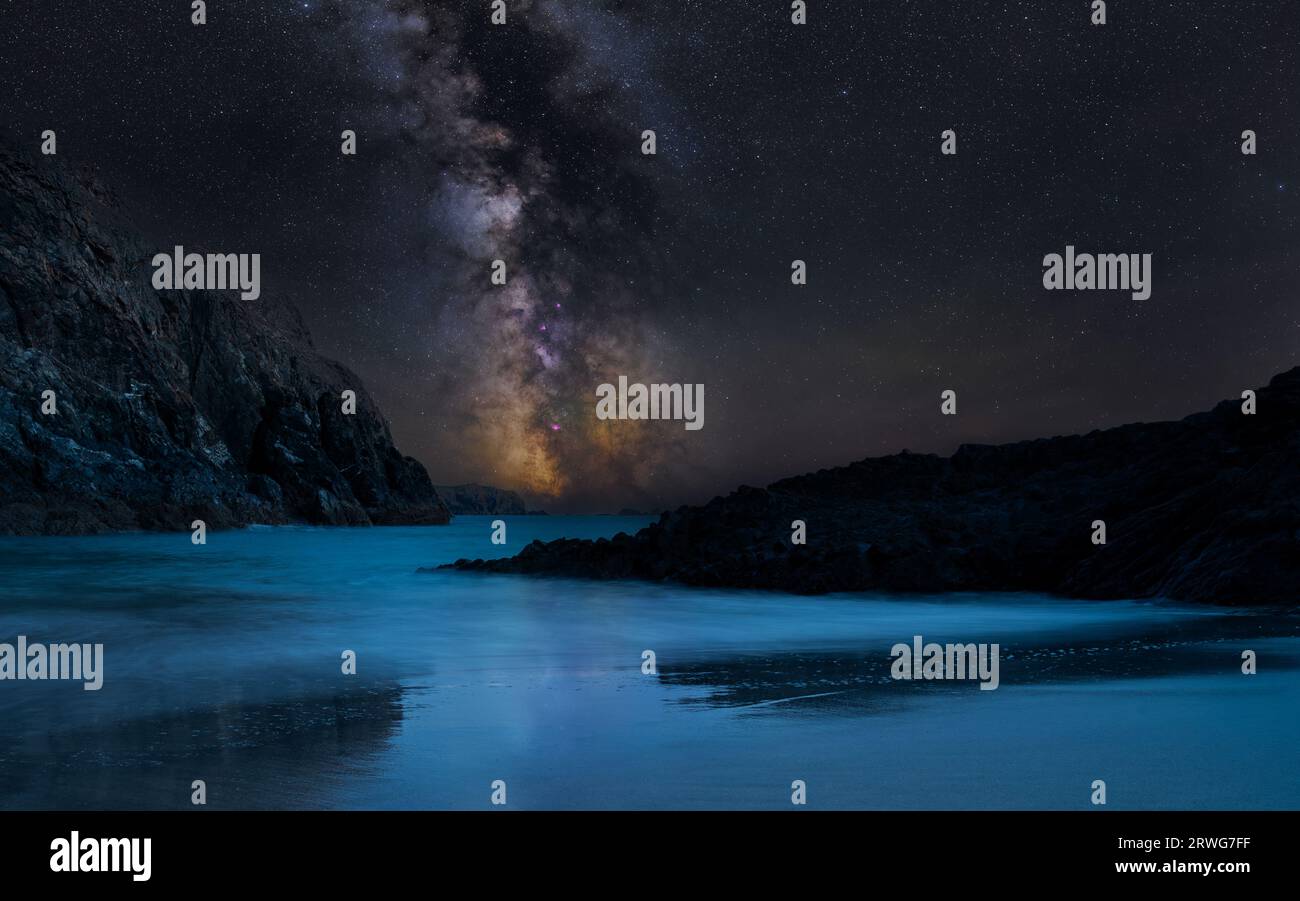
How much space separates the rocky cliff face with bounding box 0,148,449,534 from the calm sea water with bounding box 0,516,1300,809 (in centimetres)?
5075

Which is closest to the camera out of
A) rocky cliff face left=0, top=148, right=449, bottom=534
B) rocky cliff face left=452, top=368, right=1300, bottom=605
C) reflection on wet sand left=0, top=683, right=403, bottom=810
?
reflection on wet sand left=0, top=683, right=403, bottom=810

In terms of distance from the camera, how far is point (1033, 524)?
1802cm

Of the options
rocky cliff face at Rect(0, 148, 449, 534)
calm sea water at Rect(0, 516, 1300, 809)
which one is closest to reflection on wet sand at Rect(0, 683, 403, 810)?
calm sea water at Rect(0, 516, 1300, 809)

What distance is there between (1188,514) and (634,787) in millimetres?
13401

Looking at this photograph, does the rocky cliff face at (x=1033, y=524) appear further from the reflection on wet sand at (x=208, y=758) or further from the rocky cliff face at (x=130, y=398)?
the rocky cliff face at (x=130, y=398)

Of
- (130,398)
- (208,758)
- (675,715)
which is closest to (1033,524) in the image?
(675,715)

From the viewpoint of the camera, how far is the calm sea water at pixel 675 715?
508cm

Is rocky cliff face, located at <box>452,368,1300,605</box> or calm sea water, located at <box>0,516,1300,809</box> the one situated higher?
rocky cliff face, located at <box>452,368,1300,605</box>

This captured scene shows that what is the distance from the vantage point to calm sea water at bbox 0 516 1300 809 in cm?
508

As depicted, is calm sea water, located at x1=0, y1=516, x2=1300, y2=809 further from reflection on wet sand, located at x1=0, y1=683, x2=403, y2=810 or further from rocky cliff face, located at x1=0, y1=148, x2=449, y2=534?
rocky cliff face, located at x1=0, y1=148, x2=449, y2=534

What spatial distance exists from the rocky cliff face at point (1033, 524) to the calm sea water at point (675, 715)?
4.64ft

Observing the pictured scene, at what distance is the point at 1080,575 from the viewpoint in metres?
15.5

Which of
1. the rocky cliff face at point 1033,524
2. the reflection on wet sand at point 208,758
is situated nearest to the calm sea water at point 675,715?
the reflection on wet sand at point 208,758

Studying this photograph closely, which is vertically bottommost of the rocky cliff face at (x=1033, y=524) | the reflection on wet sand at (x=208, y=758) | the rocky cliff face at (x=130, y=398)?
the reflection on wet sand at (x=208, y=758)
